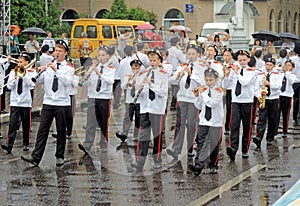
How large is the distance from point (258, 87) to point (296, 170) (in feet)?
6.79

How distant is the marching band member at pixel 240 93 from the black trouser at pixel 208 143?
0.99 m

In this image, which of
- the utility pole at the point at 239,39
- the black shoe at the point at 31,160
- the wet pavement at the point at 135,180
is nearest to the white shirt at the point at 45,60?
the wet pavement at the point at 135,180

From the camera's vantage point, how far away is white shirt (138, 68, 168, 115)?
409 inches

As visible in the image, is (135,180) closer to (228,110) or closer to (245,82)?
(245,82)

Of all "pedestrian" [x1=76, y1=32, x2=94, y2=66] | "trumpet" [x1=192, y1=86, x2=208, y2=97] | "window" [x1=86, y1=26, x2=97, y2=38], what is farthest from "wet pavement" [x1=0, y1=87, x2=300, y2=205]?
"window" [x1=86, y1=26, x2=97, y2=38]

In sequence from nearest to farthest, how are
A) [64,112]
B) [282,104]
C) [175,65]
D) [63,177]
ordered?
1. [63,177]
2. [64,112]
3. [175,65]
4. [282,104]

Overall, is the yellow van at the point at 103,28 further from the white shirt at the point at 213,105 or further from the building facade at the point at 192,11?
the white shirt at the point at 213,105

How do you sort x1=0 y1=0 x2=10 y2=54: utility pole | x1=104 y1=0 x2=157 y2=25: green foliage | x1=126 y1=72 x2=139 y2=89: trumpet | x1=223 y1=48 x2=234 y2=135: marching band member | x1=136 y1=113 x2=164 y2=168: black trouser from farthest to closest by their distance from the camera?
x1=104 y1=0 x2=157 y2=25: green foliage, x1=0 y1=0 x2=10 y2=54: utility pole, x1=223 y1=48 x2=234 y2=135: marching band member, x1=126 y1=72 x2=139 y2=89: trumpet, x1=136 y1=113 x2=164 y2=168: black trouser

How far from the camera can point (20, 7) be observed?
32.4m

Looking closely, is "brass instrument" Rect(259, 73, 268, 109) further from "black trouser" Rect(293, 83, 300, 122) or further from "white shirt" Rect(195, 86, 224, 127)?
"black trouser" Rect(293, 83, 300, 122)

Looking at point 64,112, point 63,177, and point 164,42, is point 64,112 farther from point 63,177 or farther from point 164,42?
point 164,42

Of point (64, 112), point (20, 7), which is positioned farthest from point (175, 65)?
point (20, 7)

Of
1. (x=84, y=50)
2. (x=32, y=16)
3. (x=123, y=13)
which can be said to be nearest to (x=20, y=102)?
(x=84, y=50)

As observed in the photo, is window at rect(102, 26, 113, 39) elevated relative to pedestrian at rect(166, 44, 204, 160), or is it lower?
elevated
